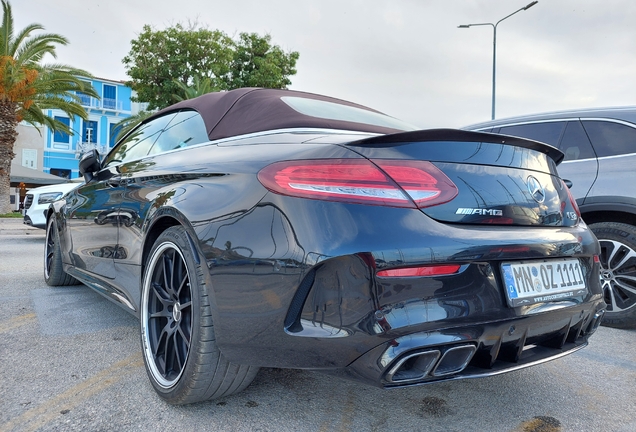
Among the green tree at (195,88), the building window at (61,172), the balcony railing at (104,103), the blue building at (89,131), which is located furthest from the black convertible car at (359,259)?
the balcony railing at (104,103)

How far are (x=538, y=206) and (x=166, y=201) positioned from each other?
1.50 meters

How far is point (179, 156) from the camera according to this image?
2406 millimetres

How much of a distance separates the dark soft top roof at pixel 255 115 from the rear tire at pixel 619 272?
6.16 feet

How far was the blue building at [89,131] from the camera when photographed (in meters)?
36.8

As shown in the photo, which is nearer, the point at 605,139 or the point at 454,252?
the point at 454,252

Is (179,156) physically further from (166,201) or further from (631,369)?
(631,369)

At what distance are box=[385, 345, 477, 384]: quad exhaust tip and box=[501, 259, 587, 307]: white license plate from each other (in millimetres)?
250

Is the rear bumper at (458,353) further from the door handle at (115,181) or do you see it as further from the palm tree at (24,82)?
the palm tree at (24,82)

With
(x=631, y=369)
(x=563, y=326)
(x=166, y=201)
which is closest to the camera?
(x=563, y=326)

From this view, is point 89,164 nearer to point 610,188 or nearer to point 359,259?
point 359,259

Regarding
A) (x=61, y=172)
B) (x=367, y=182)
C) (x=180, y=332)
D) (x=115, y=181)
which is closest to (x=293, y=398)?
(x=180, y=332)

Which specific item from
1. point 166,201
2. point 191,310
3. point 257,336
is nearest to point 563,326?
point 257,336

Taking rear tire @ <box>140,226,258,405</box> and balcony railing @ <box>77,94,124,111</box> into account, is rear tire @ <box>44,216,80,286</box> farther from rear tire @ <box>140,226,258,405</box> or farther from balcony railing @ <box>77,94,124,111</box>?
balcony railing @ <box>77,94,124,111</box>

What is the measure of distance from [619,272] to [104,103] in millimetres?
40506
